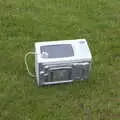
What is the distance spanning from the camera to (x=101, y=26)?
3.66 m

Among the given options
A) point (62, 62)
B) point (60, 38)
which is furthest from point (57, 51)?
point (60, 38)

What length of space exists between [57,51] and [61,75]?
8.3 inches

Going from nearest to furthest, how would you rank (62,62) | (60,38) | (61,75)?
(62,62) < (61,75) < (60,38)

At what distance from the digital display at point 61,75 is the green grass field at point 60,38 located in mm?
85

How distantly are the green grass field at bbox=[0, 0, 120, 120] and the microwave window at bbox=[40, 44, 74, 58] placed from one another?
0.31 m

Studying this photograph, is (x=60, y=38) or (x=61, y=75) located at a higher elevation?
(x=60, y=38)

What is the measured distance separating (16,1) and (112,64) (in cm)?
160

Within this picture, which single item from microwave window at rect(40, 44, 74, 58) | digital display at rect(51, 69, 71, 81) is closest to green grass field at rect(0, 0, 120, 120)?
digital display at rect(51, 69, 71, 81)

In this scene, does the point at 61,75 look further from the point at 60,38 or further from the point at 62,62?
the point at 60,38

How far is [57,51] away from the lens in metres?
2.74

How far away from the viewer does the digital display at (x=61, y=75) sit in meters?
2.72

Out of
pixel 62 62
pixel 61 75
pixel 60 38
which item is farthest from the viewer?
pixel 60 38

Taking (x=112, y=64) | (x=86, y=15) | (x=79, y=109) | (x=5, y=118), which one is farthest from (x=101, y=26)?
(x=5, y=118)

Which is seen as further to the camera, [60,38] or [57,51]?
[60,38]
